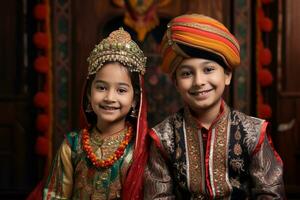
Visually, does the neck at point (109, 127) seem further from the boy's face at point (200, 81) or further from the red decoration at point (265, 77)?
the red decoration at point (265, 77)

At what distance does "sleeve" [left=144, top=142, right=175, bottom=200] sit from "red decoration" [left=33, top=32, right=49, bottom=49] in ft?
3.96

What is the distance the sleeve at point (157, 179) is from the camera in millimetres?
1687

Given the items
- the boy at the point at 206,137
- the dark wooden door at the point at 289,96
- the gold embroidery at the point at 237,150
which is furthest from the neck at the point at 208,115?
the dark wooden door at the point at 289,96

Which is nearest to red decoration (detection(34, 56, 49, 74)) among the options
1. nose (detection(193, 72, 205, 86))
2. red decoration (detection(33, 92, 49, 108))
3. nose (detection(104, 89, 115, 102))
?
red decoration (detection(33, 92, 49, 108))

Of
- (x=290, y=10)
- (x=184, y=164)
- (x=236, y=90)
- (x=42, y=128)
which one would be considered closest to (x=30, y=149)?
(x=42, y=128)

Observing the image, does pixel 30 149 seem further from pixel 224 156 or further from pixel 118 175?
pixel 224 156

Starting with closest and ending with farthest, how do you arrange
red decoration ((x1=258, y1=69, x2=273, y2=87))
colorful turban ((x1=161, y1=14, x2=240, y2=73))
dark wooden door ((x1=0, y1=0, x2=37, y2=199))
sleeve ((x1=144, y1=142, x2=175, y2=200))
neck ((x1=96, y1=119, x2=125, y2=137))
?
colorful turban ((x1=161, y1=14, x2=240, y2=73))
sleeve ((x1=144, y1=142, x2=175, y2=200))
neck ((x1=96, y1=119, x2=125, y2=137))
red decoration ((x1=258, y1=69, x2=273, y2=87))
dark wooden door ((x1=0, y1=0, x2=37, y2=199))

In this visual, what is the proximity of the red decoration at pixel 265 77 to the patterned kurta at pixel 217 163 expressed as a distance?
958 millimetres

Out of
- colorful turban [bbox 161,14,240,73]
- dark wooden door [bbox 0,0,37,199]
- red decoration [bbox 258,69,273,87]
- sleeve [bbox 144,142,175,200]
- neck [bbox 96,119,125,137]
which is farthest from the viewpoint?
dark wooden door [bbox 0,0,37,199]

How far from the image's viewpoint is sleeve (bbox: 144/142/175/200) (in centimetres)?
169

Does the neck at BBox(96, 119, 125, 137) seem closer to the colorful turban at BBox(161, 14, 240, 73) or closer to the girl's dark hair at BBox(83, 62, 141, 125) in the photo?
the girl's dark hair at BBox(83, 62, 141, 125)

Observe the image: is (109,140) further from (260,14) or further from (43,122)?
(260,14)

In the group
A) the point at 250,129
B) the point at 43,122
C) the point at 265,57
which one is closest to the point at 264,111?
the point at 265,57

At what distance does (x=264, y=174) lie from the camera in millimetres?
1635
